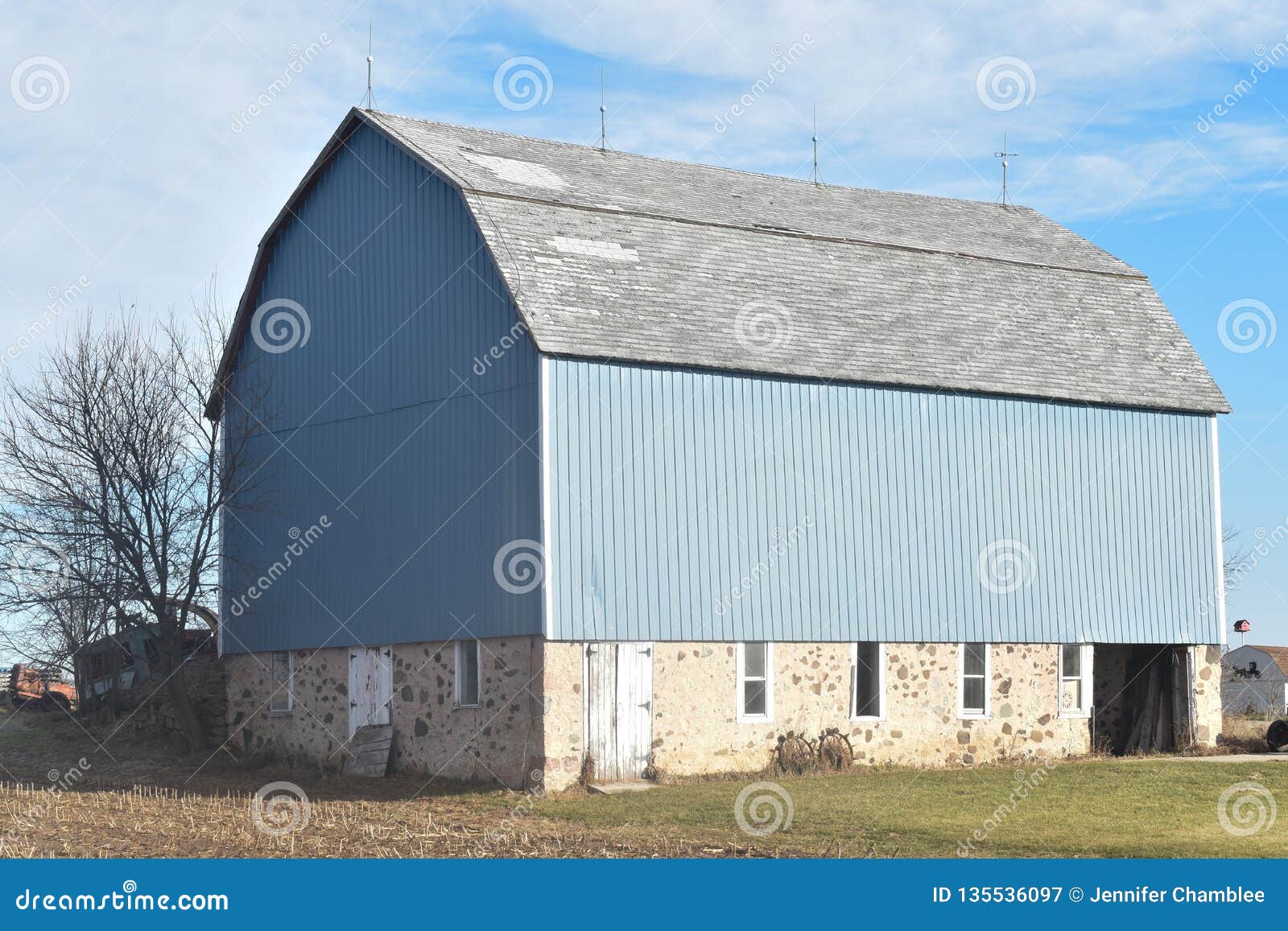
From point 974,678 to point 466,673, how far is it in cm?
873

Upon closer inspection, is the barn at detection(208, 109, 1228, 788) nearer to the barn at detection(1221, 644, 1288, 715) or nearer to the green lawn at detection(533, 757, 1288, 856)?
the green lawn at detection(533, 757, 1288, 856)

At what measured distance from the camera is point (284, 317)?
29797 mm

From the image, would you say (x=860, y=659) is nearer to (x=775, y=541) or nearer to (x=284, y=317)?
(x=775, y=541)

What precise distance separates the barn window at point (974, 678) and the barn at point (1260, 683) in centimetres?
2851

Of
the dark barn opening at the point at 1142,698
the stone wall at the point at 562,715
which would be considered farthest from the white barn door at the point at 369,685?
the dark barn opening at the point at 1142,698

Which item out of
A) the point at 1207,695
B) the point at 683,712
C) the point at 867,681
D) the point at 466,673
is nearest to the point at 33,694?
the point at 466,673

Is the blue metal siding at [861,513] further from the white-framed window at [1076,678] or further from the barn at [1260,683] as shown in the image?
the barn at [1260,683]

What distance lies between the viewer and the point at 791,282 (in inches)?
1077

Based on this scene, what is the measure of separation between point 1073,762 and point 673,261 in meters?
10.8

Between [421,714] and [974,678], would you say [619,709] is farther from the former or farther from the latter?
[974,678]

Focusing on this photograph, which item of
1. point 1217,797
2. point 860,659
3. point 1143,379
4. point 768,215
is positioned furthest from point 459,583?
point 1143,379

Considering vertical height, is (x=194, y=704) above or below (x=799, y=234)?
below

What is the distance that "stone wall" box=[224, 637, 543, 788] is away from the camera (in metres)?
23.2

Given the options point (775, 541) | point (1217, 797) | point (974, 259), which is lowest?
point (1217, 797)
